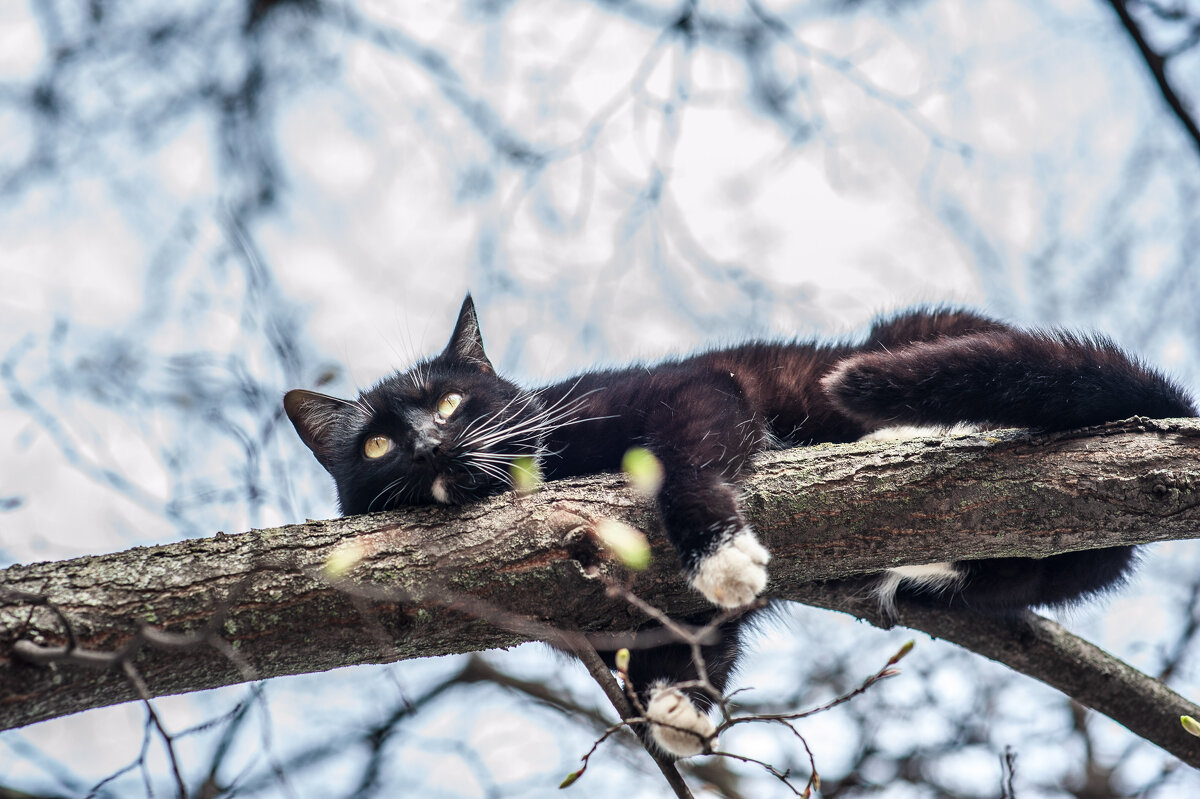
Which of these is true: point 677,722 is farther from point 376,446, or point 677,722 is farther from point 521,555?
point 376,446

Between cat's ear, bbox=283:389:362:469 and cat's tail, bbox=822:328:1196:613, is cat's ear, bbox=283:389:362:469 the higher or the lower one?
the higher one

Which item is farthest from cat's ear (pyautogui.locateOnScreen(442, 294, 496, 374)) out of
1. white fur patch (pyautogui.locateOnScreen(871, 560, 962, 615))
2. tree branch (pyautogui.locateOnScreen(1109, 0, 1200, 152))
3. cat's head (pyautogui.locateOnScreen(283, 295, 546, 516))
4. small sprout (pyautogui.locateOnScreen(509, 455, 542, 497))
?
tree branch (pyautogui.locateOnScreen(1109, 0, 1200, 152))

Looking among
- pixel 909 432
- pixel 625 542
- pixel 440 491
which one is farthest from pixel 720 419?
pixel 440 491

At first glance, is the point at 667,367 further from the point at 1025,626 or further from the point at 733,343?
the point at 1025,626

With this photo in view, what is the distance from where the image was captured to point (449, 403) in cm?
345

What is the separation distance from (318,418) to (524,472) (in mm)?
1171

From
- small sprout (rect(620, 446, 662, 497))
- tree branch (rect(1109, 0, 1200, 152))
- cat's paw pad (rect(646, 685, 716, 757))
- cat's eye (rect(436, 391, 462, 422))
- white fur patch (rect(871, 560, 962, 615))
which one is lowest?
cat's paw pad (rect(646, 685, 716, 757))

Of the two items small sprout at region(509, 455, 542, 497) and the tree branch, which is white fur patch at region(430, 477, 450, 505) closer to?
small sprout at region(509, 455, 542, 497)

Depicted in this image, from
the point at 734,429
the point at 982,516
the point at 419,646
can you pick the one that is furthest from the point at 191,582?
the point at 982,516

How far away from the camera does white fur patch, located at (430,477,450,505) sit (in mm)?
2869

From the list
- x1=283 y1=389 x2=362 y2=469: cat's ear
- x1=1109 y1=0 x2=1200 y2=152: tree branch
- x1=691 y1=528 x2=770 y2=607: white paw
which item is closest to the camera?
x1=691 y1=528 x2=770 y2=607: white paw

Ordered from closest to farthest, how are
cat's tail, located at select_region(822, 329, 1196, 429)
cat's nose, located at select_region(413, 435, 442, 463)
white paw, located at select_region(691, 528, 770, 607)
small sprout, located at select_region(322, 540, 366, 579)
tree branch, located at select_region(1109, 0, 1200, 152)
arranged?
small sprout, located at select_region(322, 540, 366, 579) → white paw, located at select_region(691, 528, 770, 607) → cat's tail, located at select_region(822, 329, 1196, 429) → cat's nose, located at select_region(413, 435, 442, 463) → tree branch, located at select_region(1109, 0, 1200, 152)

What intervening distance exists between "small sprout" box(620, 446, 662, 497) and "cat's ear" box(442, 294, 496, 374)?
3.63 ft

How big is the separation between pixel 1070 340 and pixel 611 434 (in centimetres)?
167
